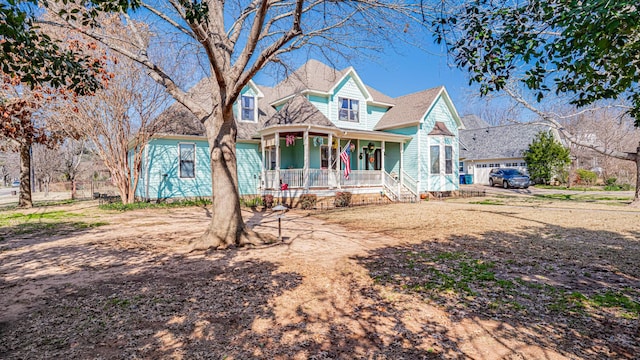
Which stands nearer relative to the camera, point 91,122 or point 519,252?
point 519,252

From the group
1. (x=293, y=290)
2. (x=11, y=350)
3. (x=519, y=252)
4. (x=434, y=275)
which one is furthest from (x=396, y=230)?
(x=11, y=350)

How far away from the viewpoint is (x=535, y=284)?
4.51 m

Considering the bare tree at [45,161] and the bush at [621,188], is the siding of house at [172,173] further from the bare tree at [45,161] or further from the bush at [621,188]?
the bush at [621,188]

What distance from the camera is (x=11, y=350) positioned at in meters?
2.90

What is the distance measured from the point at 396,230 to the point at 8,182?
87.1 meters

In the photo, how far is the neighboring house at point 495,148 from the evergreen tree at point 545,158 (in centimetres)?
203

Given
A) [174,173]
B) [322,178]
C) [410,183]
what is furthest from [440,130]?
[174,173]

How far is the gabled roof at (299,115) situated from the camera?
15.6 meters

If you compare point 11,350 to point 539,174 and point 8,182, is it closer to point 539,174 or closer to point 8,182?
point 539,174

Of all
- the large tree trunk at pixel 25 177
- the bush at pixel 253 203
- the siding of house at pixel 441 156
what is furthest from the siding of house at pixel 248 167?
the large tree trunk at pixel 25 177

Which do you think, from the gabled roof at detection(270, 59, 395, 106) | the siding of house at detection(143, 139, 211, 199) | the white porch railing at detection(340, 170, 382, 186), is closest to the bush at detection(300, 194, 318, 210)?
the white porch railing at detection(340, 170, 382, 186)

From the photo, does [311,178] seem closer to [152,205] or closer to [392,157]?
[392,157]

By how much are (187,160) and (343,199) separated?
28.2 feet

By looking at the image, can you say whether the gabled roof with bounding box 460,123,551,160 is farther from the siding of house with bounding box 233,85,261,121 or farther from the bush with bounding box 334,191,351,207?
the siding of house with bounding box 233,85,261,121
